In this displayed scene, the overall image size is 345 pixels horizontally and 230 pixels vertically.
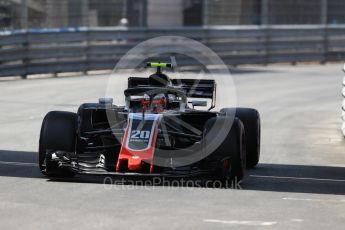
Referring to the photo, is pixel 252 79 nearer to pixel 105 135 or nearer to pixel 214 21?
pixel 214 21

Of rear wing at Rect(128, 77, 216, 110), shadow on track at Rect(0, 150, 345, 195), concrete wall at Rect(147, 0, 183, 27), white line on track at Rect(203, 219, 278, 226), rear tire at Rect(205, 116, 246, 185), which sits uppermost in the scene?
concrete wall at Rect(147, 0, 183, 27)

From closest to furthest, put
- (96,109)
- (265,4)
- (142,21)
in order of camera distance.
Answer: (96,109), (142,21), (265,4)

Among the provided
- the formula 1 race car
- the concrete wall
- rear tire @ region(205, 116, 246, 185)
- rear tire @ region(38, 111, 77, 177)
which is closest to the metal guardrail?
the concrete wall

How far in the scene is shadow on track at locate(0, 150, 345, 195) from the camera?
9.27 meters

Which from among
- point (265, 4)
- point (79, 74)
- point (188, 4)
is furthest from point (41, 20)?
point (265, 4)

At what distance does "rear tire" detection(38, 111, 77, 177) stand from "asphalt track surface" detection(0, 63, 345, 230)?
24 centimetres

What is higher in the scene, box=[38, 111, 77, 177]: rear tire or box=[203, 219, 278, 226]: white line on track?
box=[38, 111, 77, 177]: rear tire

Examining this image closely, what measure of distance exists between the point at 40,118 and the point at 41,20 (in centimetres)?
1035

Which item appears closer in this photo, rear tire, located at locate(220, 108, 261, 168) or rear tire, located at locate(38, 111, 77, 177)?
rear tire, located at locate(38, 111, 77, 177)

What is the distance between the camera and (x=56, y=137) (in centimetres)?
942

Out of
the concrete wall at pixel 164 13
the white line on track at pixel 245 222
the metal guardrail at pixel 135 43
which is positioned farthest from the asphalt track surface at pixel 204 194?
the concrete wall at pixel 164 13

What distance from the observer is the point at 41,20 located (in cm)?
2594

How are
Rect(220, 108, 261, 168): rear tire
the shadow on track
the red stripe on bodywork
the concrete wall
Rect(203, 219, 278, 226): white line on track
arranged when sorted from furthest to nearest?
the concrete wall < Rect(220, 108, 261, 168): rear tire < the shadow on track < the red stripe on bodywork < Rect(203, 219, 278, 226): white line on track

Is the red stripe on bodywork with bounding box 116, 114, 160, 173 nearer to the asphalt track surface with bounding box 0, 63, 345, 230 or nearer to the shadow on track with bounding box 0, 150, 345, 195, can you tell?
the asphalt track surface with bounding box 0, 63, 345, 230
